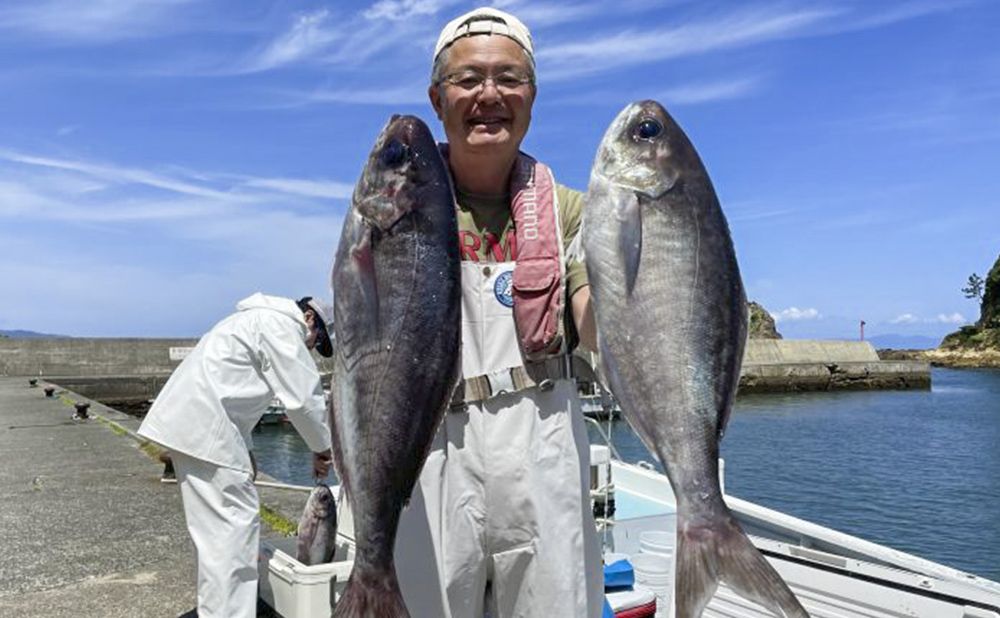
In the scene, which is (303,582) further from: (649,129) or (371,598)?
(649,129)

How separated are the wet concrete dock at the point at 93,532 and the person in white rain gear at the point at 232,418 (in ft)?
3.20

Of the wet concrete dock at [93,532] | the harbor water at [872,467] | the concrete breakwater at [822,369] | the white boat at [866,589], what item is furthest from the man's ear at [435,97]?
the concrete breakwater at [822,369]

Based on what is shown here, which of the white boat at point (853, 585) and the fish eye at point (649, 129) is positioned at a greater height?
the fish eye at point (649, 129)

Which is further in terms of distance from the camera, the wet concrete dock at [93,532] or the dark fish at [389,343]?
the wet concrete dock at [93,532]

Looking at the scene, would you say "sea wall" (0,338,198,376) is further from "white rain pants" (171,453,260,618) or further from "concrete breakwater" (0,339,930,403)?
"white rain pants" (171,453,260,618)

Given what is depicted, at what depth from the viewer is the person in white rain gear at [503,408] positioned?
8.44 ft

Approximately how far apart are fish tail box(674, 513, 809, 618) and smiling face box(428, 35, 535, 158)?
1.31 metres

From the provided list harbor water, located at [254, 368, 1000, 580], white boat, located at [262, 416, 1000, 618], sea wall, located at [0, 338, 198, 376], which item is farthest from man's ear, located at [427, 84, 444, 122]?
sea wall, located at [0, 338, 198, 376]

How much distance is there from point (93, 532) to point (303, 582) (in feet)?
13.3

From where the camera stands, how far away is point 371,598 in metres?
2.24

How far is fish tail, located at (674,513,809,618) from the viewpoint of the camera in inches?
84.3

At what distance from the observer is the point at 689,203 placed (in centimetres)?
232

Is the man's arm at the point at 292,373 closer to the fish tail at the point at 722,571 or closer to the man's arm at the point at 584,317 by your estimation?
the man's arm at the point at 584,317

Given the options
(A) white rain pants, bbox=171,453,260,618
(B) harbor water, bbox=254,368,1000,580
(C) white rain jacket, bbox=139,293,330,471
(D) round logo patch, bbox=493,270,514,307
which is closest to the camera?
(D) round logo patch, bbox=493,270,514,307
